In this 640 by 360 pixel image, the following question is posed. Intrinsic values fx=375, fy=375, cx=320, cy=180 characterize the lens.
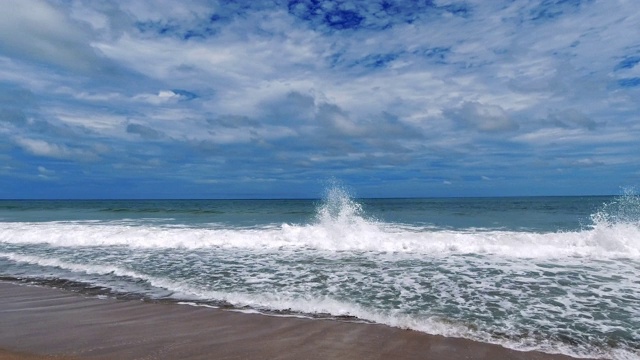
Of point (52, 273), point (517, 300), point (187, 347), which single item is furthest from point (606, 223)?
point (52, 273)

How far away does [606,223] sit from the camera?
1397 centimetres

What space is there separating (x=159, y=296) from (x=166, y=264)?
3.83 m

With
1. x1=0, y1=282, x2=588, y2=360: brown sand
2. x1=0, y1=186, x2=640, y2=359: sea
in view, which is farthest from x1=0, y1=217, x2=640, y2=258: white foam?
x1=0, y1=282, x2=588, y2=360: brown sand

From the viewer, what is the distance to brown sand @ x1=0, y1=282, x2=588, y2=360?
4.93 metres

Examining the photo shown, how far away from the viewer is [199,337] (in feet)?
18.0

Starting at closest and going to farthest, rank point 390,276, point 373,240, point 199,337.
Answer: point 199,337, point 390,276, point 373,240

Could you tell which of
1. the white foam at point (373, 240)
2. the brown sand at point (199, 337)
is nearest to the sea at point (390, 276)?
the white foam at point (373, 240)

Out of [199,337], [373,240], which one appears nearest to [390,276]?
[373,240]

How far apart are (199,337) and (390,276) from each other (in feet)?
17.5

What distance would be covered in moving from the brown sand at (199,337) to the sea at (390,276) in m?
0.45

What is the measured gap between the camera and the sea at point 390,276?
615cm

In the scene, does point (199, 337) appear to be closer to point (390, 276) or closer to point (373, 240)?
point (390, 276)

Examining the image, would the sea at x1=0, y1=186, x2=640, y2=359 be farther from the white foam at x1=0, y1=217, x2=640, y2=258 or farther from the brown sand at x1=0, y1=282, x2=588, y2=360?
the brown sand at x1=0, y1=282, x2=588, y2=360

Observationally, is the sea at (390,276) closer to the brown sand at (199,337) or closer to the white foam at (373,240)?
the white foam at (373,240)
